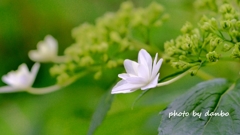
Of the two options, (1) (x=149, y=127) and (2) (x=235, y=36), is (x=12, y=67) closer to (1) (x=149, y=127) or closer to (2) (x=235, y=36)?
(1) (x=149, y=127)

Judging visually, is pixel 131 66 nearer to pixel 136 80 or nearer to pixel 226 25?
pixel 136 80

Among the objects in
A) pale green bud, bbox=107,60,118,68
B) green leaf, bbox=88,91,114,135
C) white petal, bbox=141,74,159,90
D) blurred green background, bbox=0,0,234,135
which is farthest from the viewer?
blurred green background, bbox=0,0,234,135

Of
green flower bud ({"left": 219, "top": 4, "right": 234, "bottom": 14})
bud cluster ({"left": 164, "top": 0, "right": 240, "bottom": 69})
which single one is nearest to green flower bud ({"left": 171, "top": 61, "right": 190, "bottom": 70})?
bud cluster ({"left": 164, "top": 0, "right": 240, "bottom": 69})

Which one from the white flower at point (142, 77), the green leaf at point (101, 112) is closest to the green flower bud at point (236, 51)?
the white flower at point (142, 77)

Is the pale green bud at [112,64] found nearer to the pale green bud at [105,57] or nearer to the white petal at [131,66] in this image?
the pale green bud at [105,57]

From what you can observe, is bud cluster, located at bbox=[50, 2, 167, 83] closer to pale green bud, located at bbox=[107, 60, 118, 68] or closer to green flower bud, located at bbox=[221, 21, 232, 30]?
pale green bud, located at bbox=[107, 60, 118, 68]

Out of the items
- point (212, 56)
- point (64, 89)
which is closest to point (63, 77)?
point (212, 56)
